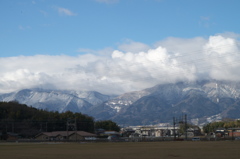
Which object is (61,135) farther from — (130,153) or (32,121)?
(130,153)

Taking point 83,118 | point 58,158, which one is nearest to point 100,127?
point 83,118

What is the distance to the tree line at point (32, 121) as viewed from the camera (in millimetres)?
148000

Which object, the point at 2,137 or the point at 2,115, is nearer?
the point at 2,137

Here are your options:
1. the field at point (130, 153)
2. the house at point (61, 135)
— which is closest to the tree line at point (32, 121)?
the house at point (61, 135)

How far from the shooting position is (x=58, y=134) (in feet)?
465

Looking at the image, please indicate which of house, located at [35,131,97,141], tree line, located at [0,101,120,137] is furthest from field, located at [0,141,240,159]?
tree line, located at [0,101,120,137]

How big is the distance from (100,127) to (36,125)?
4295 centimetres

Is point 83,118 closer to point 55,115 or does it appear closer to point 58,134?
point 55,115

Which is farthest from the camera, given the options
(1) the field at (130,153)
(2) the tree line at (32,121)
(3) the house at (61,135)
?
(2) the tree line at (32,121)

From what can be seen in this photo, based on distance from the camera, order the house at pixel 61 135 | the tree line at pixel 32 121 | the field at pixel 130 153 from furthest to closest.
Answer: the tree line at pixel 32 121 → the house at pixel 61 135 → the field at pixel 130 153

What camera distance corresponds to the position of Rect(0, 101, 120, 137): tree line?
148 meters

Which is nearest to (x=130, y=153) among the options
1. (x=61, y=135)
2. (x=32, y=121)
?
(x=61, y=135)

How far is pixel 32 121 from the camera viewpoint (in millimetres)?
153375

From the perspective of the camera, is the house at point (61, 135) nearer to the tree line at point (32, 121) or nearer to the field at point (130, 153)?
the tree line at point (32, 121)
